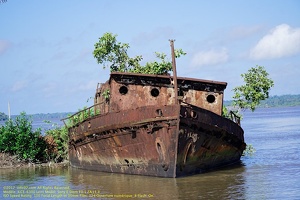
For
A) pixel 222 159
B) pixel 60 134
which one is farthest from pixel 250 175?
pixel 60 134

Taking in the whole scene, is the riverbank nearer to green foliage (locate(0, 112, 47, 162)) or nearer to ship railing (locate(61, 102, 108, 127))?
green foliage (locate(0, 112, 47, 162))

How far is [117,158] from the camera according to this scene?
1855 cm

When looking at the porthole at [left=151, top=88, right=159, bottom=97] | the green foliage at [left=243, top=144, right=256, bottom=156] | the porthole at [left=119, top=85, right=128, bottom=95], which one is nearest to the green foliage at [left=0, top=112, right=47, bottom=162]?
the porthole at [left=119, top=85, right=128, bottom=95]

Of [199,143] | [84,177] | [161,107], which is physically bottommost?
[84,177]

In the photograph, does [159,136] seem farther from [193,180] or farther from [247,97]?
[247,97]

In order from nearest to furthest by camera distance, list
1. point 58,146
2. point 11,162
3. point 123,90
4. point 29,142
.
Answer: point 123,90 → point 11,162 → point 29,142 → point 58,146

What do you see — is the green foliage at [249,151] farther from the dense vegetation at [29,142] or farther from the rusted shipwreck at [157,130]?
the dense vegetation at [29,142]

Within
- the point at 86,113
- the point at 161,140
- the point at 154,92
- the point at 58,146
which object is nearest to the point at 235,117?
the point at 154,92

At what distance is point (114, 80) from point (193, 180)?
15.0 feet

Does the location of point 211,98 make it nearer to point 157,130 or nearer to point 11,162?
point 157,130

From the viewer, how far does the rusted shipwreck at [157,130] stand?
16.6 metres

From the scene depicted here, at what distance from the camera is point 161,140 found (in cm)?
1661

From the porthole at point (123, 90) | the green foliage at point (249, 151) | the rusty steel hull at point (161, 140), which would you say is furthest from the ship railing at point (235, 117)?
the porthole at point (123, 90)

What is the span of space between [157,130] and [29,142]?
28.2 feet
